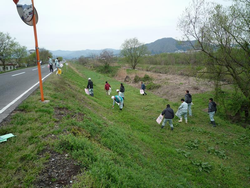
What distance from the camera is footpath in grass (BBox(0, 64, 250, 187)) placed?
3.06m

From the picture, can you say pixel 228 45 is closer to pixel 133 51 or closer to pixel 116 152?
pixel 116 152

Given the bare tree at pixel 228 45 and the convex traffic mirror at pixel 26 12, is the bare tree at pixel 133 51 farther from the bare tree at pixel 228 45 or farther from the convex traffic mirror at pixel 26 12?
the convex traffic mirror at pixel 26 12

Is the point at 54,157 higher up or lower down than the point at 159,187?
higher up

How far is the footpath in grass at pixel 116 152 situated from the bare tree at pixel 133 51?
37679 mm

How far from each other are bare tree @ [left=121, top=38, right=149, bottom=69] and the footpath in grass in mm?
37679

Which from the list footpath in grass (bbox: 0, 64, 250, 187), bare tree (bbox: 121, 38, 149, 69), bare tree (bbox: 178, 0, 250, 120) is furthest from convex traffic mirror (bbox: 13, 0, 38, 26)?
bare tree (bbox: 121, 38, 149, 69)

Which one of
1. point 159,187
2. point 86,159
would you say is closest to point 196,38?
point 159,187

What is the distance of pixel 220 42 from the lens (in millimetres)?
9680

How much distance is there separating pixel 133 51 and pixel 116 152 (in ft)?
144

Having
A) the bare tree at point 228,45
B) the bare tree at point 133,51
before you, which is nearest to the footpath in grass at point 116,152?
the bare tree at point 228,45

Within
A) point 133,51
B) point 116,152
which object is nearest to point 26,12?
point 116,152

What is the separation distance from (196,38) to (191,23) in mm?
1112

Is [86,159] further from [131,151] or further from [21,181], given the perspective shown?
[131,151]

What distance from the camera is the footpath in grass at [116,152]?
10.0ft
